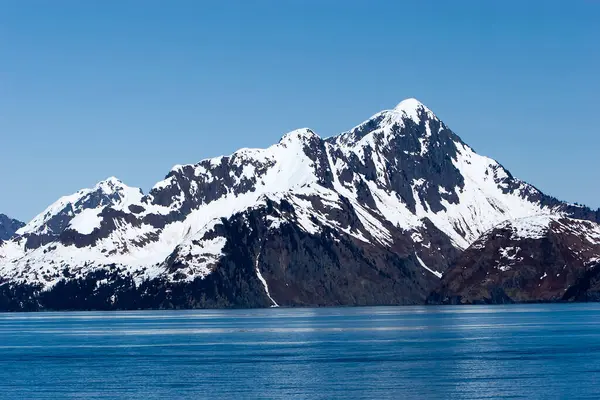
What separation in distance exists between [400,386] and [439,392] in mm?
7139

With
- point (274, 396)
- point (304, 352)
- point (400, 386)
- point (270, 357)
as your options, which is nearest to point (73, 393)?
point (274, 396)

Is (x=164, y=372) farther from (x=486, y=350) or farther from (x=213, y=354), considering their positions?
(x=486, y=350)

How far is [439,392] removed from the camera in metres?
131

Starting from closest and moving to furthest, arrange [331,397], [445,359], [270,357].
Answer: [331,397]
[445,359]
[270,357]

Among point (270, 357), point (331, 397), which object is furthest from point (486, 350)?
point (331, 397)

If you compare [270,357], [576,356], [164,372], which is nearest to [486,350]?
[576,356]

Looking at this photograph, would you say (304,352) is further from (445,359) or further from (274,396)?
(274,396)

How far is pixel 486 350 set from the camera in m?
191

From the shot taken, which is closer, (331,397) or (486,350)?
(331,397)

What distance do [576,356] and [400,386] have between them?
4885 centimetres

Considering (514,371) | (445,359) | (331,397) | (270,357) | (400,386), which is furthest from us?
(270,357)

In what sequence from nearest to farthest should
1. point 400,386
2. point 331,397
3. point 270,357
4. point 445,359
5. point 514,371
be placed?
point 331,397 → point 400,386 → point 514,371 → point 445,359 → point 270,357

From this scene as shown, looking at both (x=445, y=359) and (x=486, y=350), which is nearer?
(x=445, y=359)

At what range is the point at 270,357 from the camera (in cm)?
18600
